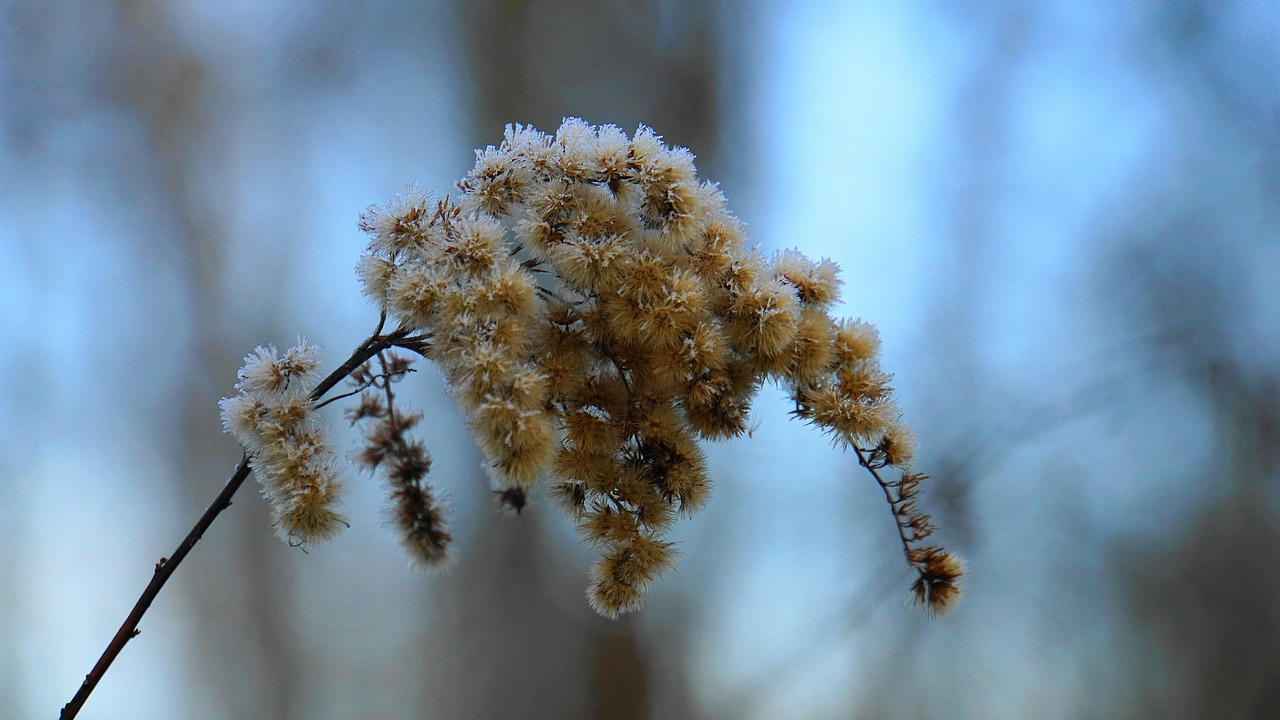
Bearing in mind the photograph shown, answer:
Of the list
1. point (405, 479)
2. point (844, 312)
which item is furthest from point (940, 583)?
point (844, 312)

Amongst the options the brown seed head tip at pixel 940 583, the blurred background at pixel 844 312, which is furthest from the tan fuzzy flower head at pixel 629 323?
the blurred background at pixel 844 312

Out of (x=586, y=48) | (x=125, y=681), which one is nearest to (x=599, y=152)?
(x=586, y=48)

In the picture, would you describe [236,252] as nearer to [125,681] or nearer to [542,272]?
[125,681]

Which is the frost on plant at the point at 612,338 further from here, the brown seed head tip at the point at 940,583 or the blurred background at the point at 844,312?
the blurred background at the point at 844,312

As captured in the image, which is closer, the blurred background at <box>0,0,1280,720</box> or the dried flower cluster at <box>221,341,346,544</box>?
the dried flower cluster at <box>221,341,346,544</box>

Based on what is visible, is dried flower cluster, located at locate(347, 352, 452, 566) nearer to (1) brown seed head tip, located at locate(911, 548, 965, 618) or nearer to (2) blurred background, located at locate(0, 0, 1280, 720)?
(1) brown seed head tip, located at locate(911, 548, 965, 618)

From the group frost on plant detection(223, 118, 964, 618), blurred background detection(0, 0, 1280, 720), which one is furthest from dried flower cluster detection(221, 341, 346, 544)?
blurred background detection(0, 0, 1280, 720)

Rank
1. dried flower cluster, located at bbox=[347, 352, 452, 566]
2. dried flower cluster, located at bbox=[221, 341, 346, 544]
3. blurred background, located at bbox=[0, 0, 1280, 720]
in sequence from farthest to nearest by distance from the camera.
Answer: blurred background, located at bbox=[0, 0, 1280, 720] < dried flower cluster, located at bbox=[347, 352, 452, 566] < dried flower cluster, located at bbox=[221, 341, 346, 544]
